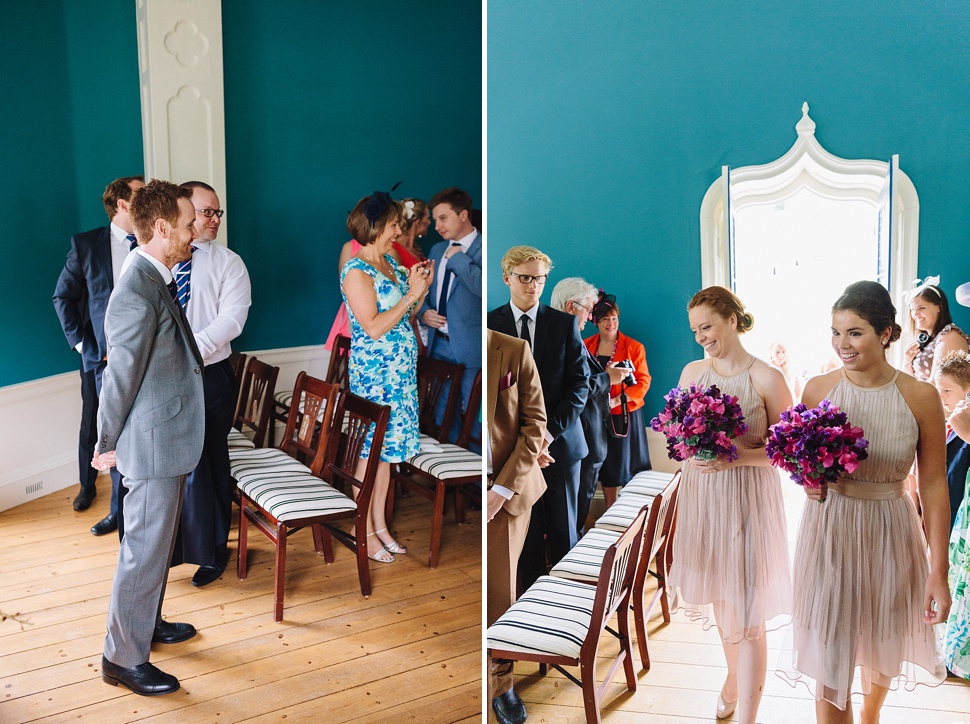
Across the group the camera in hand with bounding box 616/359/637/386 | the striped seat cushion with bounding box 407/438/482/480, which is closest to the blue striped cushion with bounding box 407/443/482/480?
the striped seat cushion with bounding box 407/438/482/480

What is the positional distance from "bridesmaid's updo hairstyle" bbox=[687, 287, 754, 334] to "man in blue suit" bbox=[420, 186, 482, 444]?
163cm

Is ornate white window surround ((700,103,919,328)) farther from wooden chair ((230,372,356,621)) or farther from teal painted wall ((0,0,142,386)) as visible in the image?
teal painted wall ((0,0,142,386))

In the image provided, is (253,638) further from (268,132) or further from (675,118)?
(675,118)

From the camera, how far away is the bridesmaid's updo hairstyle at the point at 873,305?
2.21 ft

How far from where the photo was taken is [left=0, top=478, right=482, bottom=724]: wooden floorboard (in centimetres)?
167

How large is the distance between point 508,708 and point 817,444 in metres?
0.53

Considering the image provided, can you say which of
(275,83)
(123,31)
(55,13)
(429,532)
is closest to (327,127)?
(275,83)

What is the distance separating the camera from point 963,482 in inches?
26.8

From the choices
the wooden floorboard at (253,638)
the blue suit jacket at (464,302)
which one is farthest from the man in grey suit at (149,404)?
the blue suit jacket at (464,302)

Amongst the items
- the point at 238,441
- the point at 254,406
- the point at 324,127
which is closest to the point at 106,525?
the point at 238,441

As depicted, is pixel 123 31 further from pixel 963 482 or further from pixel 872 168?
pixel 963 482

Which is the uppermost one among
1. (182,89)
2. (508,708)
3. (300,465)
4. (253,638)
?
(182,89)

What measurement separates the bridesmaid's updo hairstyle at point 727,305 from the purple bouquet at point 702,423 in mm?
76

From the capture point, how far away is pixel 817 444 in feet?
2.19
